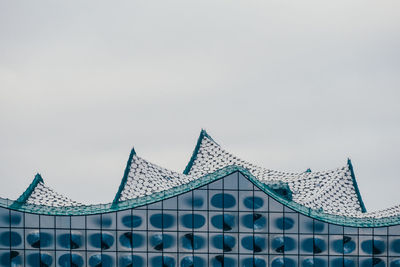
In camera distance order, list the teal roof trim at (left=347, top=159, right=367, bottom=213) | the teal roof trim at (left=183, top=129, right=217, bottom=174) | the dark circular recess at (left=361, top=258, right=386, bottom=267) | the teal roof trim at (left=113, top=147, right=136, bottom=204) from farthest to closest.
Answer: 1. the teal roof trim at (left=183, top=129, right=217, bottom=174)
2. the teal roof trim at (left=347, top=159, right=367, bottom=213)
3. the teal roof trim at (left=113, top=147, right=136, bottom=204)
4. the dark circular recess at (left=361, top=258, right=386, bottom=267)

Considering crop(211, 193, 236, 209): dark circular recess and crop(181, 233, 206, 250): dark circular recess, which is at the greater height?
crop(211, 193, 236, 209): dark circular recess

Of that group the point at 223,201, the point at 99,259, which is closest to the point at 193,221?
Answer: the point at 223,201

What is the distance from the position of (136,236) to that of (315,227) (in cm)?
1142

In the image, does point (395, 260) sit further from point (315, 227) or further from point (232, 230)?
point (232, 230)

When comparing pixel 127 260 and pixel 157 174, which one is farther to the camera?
pixel 157 174

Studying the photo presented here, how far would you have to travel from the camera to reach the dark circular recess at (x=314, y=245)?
5631 cm

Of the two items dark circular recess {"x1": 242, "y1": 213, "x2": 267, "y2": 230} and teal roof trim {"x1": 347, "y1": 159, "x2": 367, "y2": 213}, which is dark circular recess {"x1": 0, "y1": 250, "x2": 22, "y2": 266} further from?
teal roof trim {"x1": 347, "y1": 159, "x2": 367, "y2": 213}

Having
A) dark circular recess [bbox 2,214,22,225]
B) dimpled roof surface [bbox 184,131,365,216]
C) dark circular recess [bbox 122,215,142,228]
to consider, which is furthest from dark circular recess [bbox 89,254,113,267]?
dimpled roof surface [bbox 184,131,365,216]

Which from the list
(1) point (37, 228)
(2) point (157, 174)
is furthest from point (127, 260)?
(2) point (157, 174)

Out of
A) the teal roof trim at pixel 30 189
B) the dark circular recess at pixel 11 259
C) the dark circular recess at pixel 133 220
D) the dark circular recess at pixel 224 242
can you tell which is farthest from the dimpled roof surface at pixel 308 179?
the dark circular recess at pixel 11 259

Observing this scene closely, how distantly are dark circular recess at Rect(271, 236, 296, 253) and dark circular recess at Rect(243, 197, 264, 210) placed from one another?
2.38 m

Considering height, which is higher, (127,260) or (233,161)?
(233,161)

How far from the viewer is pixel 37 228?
56.2m

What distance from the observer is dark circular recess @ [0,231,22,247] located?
184 ft
